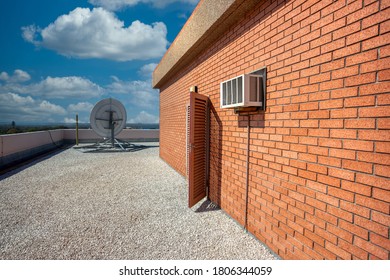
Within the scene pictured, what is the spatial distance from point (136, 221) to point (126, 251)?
879 millimetres

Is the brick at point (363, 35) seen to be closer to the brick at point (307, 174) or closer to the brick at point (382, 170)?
the brick at point (382, 170)

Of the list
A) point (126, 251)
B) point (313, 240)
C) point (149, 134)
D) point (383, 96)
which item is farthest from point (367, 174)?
point (149, 134)

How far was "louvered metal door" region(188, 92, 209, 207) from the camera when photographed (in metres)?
4.03

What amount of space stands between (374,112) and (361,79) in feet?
0.92

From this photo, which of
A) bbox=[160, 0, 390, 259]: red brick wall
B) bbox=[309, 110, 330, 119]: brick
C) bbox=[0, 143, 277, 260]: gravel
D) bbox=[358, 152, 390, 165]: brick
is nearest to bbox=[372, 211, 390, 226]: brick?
bbox=[160, 0, 390, 259]: red brick wall

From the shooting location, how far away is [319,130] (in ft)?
6.65

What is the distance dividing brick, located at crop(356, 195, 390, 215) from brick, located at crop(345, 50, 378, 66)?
3.44 ft

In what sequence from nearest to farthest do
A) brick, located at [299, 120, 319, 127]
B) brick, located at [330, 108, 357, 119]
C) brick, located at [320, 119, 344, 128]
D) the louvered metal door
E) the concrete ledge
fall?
A: brick, located at [330, 108, 357, 119] → brick, located at [320, 119, 344, 128] → brick, located at [299, 120, 319, 127] → the concrete ledge → the louvered metal door

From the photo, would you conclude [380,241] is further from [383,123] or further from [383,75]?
[383,75]

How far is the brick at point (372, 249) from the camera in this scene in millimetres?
1548

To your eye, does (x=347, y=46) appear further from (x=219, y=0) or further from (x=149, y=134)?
(x=149, y=134)

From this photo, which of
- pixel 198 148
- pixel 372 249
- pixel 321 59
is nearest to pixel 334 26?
pixel 321 59

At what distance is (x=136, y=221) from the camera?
3.59m

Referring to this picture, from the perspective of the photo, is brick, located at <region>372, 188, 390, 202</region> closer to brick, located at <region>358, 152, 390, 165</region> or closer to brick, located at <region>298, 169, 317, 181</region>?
brick, located at <region>358, 152, 390, 165</region>
